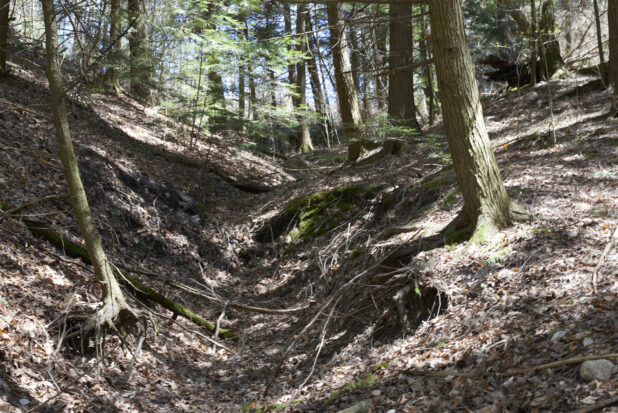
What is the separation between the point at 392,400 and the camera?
398 cm

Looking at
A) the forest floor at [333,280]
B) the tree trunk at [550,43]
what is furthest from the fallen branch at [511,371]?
the tree trunk at [550,43]

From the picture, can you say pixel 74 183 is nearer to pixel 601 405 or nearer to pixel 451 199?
pixel 601 405

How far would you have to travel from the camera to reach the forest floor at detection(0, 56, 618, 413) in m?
3.93

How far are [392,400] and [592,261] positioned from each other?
234cm

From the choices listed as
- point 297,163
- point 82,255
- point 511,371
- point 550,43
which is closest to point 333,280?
point 82,255

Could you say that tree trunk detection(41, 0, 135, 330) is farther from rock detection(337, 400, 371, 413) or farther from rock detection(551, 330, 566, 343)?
rock detection(551, 330, 566, 343)

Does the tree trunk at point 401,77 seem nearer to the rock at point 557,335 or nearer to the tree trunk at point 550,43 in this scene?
the tree trunk at point 550,43

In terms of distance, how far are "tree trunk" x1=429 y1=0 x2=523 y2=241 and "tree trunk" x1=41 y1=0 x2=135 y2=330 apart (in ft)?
13.7

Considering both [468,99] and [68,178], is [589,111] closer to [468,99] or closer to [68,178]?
[468,99]

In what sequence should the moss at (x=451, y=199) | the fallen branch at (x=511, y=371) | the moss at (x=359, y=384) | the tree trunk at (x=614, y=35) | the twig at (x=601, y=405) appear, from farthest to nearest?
the tree trunk at (x=614, y=35), the moss at (x=451, y=199), the moss at (x=359, y=384), the fallen branch at (x=511, y=371), the twig at (x=601, y=405)

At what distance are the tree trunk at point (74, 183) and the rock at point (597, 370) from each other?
4596mm

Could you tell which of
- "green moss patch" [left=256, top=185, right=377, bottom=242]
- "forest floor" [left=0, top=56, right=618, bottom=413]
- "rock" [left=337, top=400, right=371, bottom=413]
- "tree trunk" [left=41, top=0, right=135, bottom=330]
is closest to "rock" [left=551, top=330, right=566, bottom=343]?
"forest floor" [left=0, top=56, right=618, bottom=413]

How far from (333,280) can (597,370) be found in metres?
4.66

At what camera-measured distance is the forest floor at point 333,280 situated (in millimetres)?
3930
